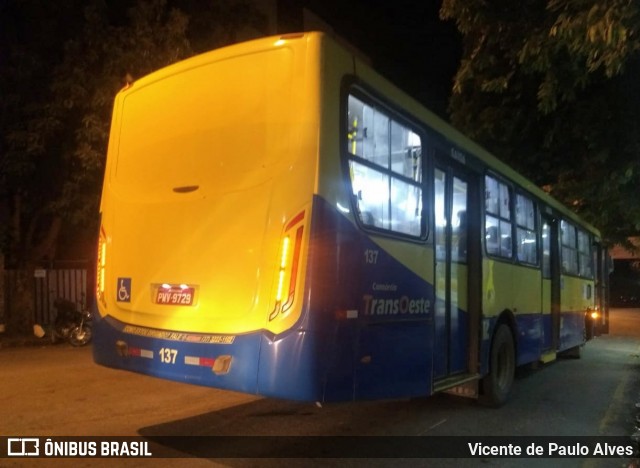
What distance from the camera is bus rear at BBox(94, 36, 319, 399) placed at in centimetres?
464

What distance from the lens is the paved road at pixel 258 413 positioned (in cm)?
637

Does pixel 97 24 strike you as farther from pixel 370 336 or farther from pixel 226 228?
pixel 370 336

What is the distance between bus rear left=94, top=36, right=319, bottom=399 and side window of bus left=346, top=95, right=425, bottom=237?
50cm

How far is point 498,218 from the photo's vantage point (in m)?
8.28

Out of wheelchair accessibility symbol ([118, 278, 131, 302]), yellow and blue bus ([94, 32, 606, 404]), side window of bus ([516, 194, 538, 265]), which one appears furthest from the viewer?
side window of bus ([516, 194, 538, 265])

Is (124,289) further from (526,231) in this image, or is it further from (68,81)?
(68,81)

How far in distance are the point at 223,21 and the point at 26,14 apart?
175 inches

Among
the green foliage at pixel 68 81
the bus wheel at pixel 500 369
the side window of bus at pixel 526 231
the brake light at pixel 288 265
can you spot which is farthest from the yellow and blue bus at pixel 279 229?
the green foliage at pixel 68 81

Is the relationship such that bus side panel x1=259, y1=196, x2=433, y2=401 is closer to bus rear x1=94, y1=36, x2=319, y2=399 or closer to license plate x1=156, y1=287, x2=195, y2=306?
bus rear x1=94, y1=36, x2=319, y2=399

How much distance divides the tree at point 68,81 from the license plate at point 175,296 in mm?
8081

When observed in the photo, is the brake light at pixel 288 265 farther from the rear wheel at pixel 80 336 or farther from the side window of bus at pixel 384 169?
the rear wheel at pixel 80 336

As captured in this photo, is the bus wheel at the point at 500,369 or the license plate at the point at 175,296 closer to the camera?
the license plate at the point at 175,296

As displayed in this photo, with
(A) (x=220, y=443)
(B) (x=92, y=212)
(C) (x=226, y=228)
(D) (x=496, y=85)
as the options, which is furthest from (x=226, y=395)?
(B) (x=92, y=212)

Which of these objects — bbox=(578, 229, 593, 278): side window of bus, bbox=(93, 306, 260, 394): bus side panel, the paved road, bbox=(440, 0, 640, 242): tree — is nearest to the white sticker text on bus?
bbox=(93, 306, 260, 394): bus side panel
